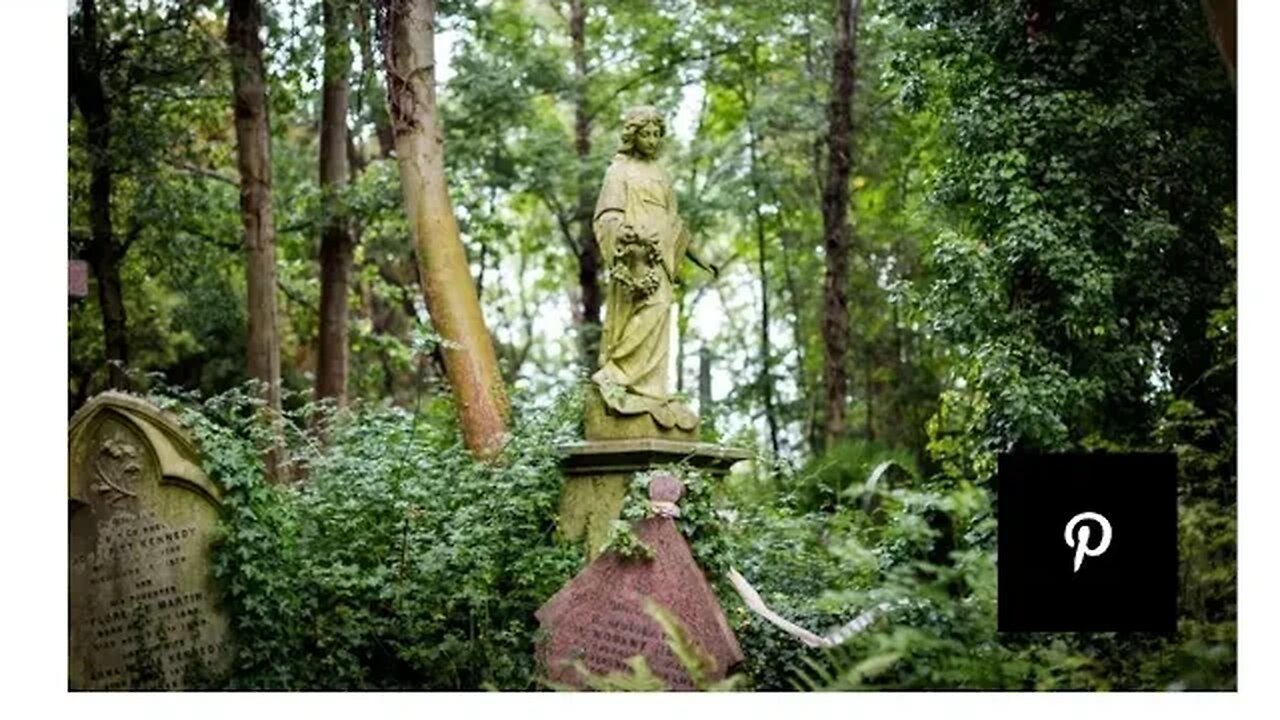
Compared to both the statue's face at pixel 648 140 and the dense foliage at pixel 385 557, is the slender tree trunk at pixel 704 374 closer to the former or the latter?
the statue's face at pixel 648 140

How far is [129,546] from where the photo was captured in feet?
27.6

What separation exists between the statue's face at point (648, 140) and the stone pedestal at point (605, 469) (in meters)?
1.52

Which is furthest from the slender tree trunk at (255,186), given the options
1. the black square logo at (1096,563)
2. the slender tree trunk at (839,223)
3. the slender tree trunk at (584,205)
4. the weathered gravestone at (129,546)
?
the black square logo at (1096,563)

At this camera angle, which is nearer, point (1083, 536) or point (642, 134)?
point (1083, 536)

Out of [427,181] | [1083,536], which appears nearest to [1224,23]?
[1083,536]

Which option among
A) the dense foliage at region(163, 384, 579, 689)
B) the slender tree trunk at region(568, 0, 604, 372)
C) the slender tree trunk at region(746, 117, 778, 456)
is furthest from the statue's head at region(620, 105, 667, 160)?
the slender tree trunk at region(746, 117, 778, 456)

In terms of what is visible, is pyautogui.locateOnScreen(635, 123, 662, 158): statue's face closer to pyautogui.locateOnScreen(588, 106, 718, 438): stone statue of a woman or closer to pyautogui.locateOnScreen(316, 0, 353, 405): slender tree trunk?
pyautogui.locateOnScreen(588, 106, 718, 438): stone statue of a woman

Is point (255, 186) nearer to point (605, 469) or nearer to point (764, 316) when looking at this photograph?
point (605, 469)

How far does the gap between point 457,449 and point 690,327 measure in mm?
14014

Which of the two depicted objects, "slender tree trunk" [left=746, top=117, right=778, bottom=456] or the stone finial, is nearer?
the stone finial

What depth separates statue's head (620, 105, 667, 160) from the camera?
33.0 feet

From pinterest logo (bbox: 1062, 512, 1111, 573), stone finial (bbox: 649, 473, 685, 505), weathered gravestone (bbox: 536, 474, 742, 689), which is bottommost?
weathered gravestone (bbox: 536, 474, 742, 689)

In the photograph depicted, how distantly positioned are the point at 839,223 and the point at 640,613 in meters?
9.00
